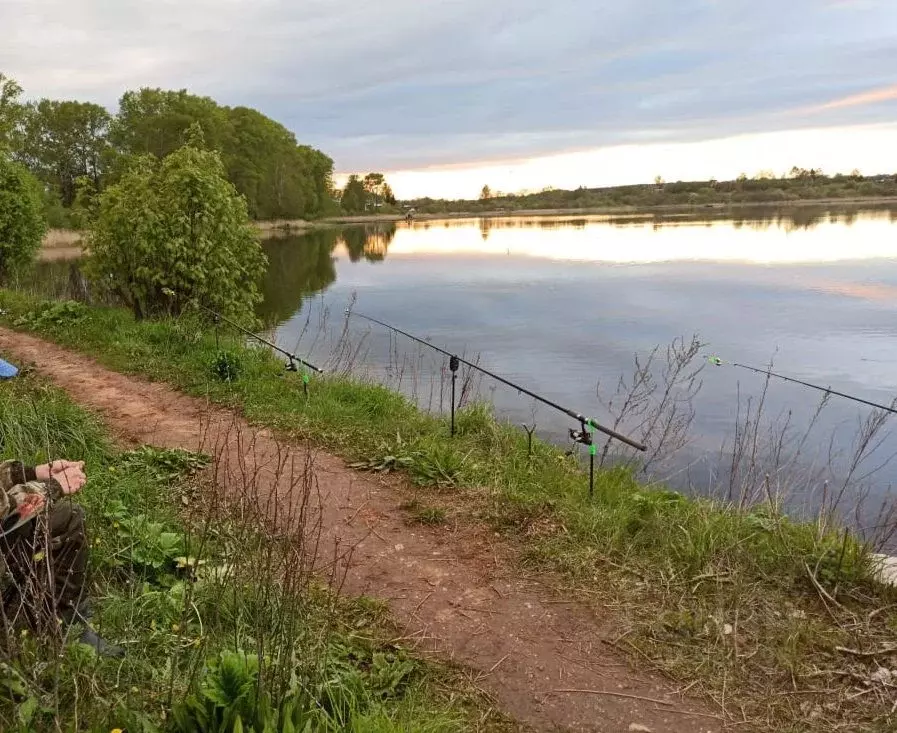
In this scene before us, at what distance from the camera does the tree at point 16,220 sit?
50.7 ft

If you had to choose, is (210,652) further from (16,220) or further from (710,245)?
(710,245)

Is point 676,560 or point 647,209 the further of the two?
point 647,209

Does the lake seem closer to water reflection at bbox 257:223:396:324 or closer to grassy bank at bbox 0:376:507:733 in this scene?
water reflection at bbox 257:223:396:324

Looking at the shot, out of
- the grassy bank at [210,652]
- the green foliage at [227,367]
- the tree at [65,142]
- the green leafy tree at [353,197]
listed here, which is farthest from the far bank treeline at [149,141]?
the grassy bank at [210,652]

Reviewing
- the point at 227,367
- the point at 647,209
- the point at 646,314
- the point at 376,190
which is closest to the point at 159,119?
the point at 646,314

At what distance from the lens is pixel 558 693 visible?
3.13 m

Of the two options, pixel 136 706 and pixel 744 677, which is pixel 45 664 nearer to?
pixel 136 706

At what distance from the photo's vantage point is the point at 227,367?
25.3ft

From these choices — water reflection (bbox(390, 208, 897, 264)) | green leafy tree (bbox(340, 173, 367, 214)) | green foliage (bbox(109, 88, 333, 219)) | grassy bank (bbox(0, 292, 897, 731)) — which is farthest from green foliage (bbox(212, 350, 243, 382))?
green leafy tree (bbox(340, 173, 367, 214))

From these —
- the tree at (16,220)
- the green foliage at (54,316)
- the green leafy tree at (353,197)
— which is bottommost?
the green foliage at (54,316)

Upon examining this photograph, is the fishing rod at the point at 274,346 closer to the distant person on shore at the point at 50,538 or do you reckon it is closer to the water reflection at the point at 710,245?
the distant person on shore at the point at 50,538

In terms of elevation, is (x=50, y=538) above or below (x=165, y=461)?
above

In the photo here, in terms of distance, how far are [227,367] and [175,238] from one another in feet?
10.3

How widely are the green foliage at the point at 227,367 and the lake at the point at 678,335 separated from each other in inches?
86.5
